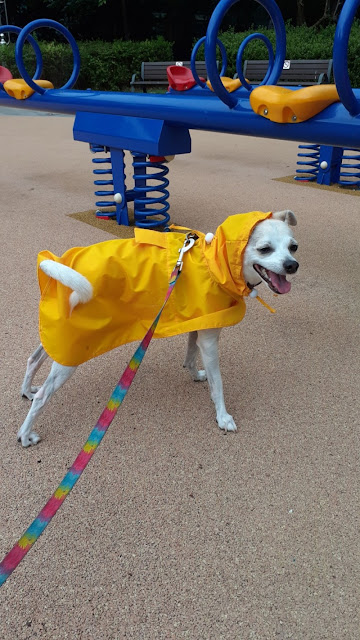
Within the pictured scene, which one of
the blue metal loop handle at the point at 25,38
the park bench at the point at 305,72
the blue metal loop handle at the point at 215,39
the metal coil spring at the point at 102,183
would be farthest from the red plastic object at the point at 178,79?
the park bench at the point at 305,72

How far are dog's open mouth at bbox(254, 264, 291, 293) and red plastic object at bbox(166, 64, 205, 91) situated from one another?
16.0 feet

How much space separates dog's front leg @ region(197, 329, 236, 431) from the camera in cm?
233

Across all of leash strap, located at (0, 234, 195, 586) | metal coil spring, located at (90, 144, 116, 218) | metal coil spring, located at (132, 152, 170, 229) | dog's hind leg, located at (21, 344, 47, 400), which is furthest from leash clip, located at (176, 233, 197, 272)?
metal coil spring, located at (90, 144, 116, 218)

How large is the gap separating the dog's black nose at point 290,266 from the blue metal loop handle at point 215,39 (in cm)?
206

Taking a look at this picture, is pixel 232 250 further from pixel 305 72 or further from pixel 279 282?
pixel 305 72

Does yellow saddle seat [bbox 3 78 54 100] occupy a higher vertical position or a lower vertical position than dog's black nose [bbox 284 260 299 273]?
higher

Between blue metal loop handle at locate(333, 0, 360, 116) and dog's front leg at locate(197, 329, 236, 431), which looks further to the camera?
blue metal loop handle at locate(333, 0, 360, 116)

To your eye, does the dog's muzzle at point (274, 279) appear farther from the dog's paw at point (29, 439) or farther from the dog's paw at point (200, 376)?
the dog's paw at point (29, 439)

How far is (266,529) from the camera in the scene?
6.41 ft

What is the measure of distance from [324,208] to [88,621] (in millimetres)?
5493

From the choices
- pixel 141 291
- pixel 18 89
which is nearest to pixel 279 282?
pixel 141 291

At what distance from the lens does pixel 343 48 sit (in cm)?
270

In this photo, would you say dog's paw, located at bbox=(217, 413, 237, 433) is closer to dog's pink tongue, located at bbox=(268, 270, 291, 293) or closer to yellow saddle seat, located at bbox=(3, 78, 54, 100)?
dog's pink tongue, located at bbox=(268, 270, 291, 293)

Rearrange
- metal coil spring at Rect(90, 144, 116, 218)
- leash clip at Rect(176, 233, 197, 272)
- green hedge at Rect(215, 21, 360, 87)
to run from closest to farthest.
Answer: leash clip at Rect(176, 233, 197, 272) → metal coil spring at Rect(90, 144, 116, 218) → green hedge at Rect(215, 21, 360, 87)
